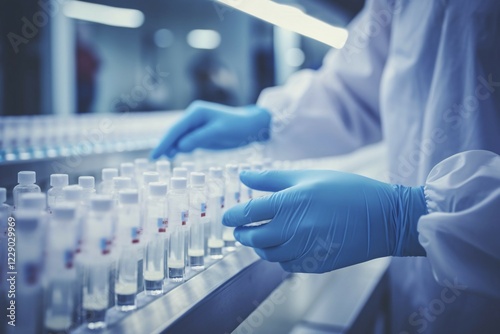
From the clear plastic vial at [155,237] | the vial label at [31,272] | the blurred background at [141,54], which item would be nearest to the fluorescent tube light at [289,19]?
the clear plastic vial at [155,237]

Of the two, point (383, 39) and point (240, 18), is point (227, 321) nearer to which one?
point (383, 39)

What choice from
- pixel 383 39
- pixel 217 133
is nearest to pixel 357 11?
pixel 383 39

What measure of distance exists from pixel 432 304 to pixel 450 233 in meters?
0.69

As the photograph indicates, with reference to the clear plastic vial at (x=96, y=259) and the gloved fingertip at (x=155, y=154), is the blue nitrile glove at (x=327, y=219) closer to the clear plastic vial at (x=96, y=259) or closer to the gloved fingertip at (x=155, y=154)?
the clear plastic vial at (x=96, y=259)

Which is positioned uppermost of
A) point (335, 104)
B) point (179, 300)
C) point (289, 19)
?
point (289, 19)

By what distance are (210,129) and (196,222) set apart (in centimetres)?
81

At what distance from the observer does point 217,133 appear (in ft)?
6.46

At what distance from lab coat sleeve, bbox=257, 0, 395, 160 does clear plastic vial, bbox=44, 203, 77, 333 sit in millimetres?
1468

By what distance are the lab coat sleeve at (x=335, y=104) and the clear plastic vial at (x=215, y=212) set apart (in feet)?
3.06

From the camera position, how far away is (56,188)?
3.79 ft

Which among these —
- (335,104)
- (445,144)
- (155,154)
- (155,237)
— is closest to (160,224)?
(155,237)

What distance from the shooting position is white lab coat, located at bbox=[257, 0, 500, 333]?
1.07 metres

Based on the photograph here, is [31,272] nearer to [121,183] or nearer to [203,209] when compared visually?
[121,183]

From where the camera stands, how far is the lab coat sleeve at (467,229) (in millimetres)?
1049
